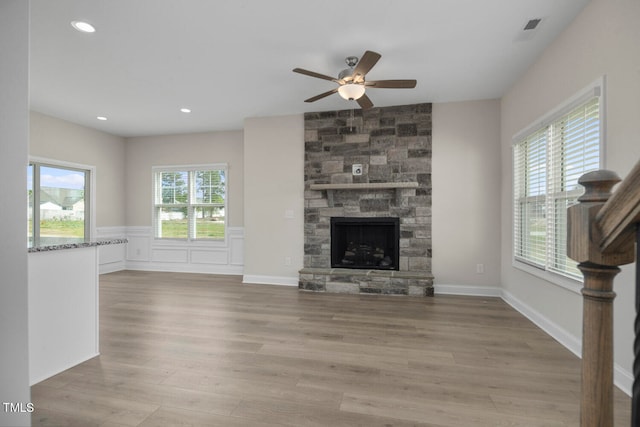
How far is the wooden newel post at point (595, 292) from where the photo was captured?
23.8 inches

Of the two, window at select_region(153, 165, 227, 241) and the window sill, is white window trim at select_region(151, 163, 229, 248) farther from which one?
the window sill

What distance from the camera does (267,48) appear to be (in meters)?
2.89

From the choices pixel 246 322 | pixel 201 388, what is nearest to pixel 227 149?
pixel 246 322

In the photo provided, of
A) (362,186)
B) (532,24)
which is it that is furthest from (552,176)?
(362,186)

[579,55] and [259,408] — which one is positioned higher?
[579,55]

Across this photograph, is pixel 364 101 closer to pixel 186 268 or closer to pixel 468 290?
pixel 468 290

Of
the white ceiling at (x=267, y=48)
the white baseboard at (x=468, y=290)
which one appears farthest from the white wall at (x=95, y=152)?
the white baseboard at (x=468, y=290)

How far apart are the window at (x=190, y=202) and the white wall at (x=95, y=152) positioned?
751 millimetres

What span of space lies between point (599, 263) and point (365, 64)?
2.48 metres

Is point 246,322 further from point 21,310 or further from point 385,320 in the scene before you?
point 21,310

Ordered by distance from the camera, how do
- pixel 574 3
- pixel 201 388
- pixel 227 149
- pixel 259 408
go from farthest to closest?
pixel 227 149, pixel 574 3, pixel 201 388, pixel 259 408

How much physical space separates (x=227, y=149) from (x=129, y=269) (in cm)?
314

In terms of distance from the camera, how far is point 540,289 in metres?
3.07

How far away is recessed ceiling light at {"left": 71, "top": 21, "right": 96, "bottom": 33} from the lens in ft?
8.23
